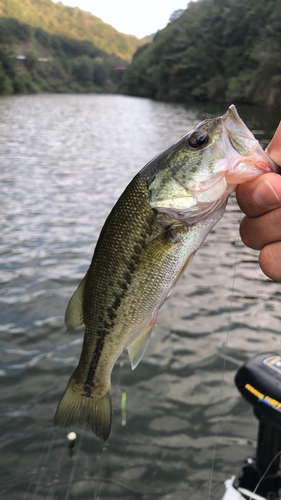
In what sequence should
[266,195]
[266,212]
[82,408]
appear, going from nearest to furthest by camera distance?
[266,195] < [266,212] < [82,408]

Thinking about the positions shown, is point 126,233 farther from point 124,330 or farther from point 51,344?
point 51,344

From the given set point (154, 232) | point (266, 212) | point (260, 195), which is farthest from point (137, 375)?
point (260, 195)

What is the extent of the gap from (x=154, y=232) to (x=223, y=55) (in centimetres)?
7358

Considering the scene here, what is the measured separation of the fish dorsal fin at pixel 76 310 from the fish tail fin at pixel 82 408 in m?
0.37

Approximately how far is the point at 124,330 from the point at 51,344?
3395mm

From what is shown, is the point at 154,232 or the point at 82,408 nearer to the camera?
the point at 154,232

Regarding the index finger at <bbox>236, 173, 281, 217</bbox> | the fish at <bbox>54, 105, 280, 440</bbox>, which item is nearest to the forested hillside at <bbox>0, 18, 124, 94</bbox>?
the fish at <bbox>54, 105, 280, 440</bbox>

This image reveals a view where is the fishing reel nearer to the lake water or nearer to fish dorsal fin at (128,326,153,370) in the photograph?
the lake water

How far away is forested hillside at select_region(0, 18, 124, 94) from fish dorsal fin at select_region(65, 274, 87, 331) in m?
72.3

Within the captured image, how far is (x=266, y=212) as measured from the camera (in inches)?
66.7

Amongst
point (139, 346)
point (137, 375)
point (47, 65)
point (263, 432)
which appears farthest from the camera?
point (47, 65)

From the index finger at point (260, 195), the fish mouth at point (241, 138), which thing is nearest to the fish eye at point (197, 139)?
the fish mouth at point (241, 138)

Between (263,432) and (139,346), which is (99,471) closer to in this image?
(263,432)

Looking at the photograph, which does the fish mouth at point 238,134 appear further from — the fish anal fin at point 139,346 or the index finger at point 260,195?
the fish anal fin at point 139,346
